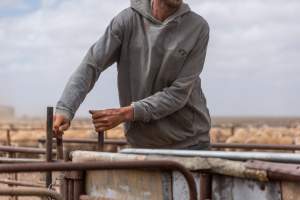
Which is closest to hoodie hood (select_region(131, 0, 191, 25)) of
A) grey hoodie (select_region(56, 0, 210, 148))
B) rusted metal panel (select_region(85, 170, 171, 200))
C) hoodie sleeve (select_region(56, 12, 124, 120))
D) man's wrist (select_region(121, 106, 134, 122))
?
grey hoodie (select_region(56, 0, 210, 148))

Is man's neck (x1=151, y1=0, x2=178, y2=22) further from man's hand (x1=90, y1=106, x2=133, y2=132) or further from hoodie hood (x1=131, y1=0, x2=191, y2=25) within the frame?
man's hand (x1=90, y1=106, x2=133, y2=132)

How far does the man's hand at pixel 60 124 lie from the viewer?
14.5 feet

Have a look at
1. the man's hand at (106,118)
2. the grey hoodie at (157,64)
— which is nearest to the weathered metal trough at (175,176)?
the man's hand at (106,118)

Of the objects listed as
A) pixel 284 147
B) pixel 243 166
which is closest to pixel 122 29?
pixel 243 166

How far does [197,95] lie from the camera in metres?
5.11

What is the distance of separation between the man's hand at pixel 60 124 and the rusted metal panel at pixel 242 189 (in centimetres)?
131

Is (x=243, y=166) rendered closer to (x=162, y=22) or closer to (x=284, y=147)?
(x=162, y=22)

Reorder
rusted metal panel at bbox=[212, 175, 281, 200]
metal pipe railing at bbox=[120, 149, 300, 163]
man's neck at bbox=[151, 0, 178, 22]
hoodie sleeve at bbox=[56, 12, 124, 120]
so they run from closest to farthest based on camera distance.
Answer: rusted metal panel at bbox=[212, 175, 281, 200]
metal pipe railing at bbox=[120, 149, 300, 163]
hoodie sleeve at bbox=[56, 12, 124, 120]
man's neck at bbox=[151, 0, 178, 22]

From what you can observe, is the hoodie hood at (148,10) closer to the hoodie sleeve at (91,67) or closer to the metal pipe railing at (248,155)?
the hoodie sleeve at (91,67)

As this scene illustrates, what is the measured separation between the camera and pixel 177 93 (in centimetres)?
482

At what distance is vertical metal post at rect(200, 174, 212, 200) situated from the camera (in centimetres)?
338

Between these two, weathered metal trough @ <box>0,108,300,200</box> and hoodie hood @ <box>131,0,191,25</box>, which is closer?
weathered metal trough @ <box>0,108,300,200</box>

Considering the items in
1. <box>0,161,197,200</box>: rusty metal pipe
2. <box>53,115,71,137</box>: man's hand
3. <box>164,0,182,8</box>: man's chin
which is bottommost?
<box>0,161,197,200</box>: rusty metal pipe

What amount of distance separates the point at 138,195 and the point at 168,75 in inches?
55.4
